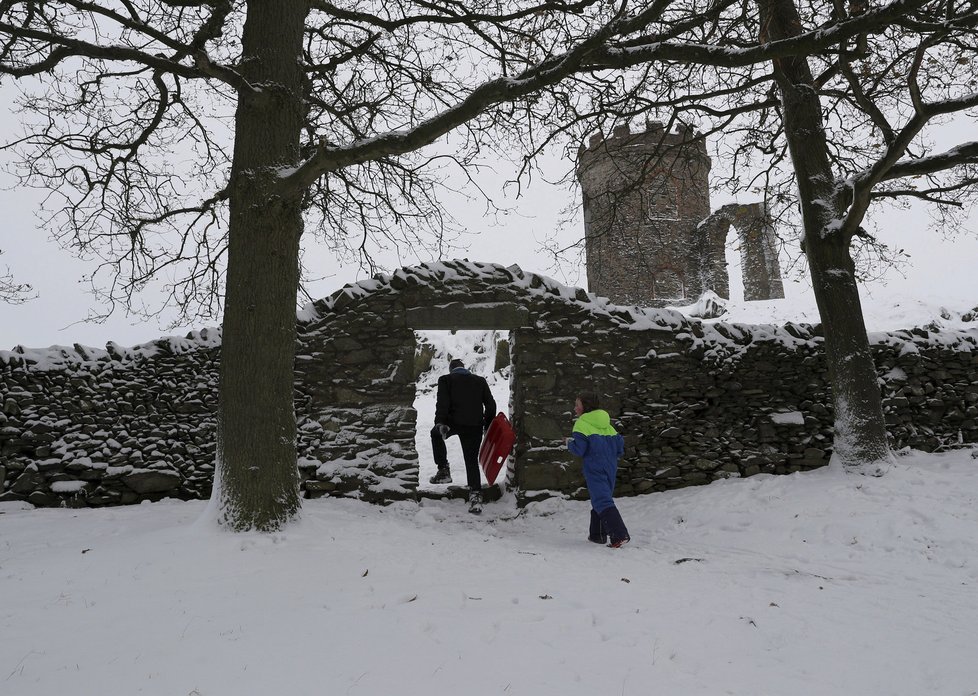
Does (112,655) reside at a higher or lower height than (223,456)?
lower

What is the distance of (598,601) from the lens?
329 cm

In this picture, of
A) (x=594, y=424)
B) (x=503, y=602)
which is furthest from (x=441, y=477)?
(x=503, y=602)

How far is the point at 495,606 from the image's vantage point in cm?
315

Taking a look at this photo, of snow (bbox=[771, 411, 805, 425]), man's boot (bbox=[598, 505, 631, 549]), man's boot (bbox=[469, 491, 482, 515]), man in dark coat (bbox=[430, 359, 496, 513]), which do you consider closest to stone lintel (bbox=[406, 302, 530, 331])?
man in dark coat (bbox=[430, 359, 496, 513])

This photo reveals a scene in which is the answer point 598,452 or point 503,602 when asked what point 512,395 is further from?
point 503,602

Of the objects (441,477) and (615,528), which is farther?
→ (441,477)

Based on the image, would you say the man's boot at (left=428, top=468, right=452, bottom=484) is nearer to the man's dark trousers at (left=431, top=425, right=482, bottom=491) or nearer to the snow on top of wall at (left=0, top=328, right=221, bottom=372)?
the man's dark trousers at (left=431, top=425, right=482, bottom=491)

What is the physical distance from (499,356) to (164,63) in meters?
12.2

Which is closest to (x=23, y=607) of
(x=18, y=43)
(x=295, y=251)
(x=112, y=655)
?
(x=112, y=655)

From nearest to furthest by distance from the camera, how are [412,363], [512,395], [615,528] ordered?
[615,528] → [412,363] → [512,395]

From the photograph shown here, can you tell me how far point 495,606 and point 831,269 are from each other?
5.31m

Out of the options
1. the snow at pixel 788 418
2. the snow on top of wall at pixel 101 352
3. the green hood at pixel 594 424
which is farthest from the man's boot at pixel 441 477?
the snow at pixel 788 418

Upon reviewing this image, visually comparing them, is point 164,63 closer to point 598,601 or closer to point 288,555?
point 288,555

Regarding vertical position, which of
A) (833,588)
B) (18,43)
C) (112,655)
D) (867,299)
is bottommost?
(833,588)
